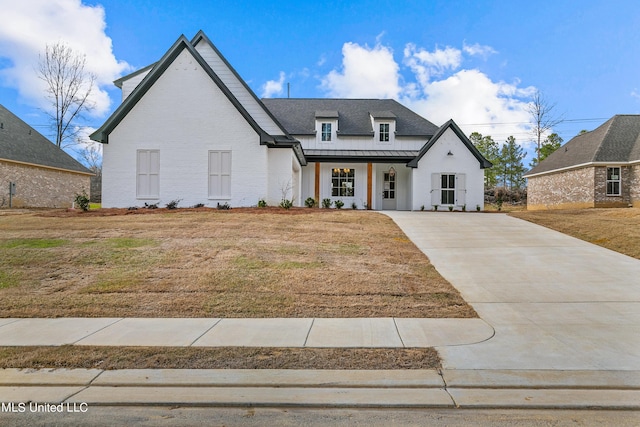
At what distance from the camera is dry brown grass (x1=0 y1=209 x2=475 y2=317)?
6930 mm

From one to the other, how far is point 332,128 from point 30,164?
751 inches

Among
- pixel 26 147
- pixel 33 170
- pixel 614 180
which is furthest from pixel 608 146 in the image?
pixel 26 147

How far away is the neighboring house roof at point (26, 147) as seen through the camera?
77.7ft

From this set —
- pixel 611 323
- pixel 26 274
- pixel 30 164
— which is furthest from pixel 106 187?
pixel 611 323

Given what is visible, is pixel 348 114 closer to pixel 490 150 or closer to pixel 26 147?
pixel 26 147

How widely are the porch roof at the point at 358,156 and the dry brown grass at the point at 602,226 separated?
825cm

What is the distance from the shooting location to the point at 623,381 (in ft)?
13.7

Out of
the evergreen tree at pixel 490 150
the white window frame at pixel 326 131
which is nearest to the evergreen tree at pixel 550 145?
the evergreen tree at pixel 490 150

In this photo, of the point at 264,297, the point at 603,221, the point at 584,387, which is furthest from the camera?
the point at 603,221

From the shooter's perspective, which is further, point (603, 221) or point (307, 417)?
point (603, 221)

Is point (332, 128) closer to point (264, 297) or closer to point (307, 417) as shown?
point (264, 297)

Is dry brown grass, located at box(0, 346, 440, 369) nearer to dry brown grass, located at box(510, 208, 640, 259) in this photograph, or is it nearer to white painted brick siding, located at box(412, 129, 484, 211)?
dry brown grass, located at box(510, 208, 640, 259)

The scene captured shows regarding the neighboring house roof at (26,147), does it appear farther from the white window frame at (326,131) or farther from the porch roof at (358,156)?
the white window frame at (326,131)

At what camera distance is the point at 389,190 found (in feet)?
84.5
